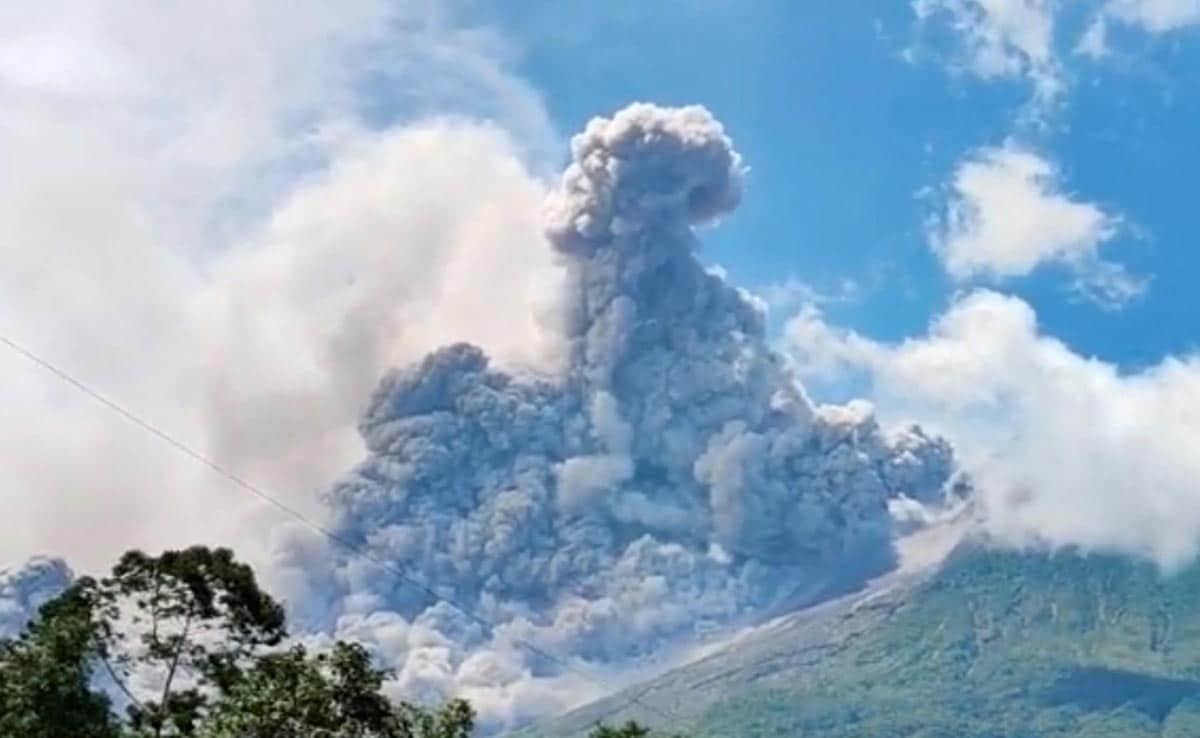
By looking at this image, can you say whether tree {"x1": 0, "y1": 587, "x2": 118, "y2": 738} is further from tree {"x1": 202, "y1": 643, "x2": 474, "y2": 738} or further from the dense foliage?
tree {"x1": 202, "y1": 643, "x2": 474, "y2": 738}

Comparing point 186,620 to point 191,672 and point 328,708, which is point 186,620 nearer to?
point 191,672

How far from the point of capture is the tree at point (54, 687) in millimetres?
24609

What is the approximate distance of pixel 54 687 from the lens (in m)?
25.2

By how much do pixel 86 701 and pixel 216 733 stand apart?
8473 mm

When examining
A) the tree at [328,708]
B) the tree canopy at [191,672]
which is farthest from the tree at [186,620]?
the tree at [328,708]

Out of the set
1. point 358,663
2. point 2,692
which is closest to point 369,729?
point 358,663

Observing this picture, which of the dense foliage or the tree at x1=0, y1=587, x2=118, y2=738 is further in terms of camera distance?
the tree at x1=0, y1=587, x2=118, y2=738

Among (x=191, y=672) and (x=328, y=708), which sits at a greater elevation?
(x=191, y=672)

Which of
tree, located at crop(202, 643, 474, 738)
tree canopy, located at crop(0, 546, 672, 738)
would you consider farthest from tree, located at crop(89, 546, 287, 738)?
tree, located at crop(202, 643, 474, 738)

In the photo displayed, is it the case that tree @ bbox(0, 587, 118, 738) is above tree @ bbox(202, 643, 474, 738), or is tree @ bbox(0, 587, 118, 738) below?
above

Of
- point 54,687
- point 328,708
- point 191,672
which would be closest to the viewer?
point 328,708

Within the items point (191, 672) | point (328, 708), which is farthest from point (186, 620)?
point (328, 708)

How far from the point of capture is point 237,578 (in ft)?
97.8

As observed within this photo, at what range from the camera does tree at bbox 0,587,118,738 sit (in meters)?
24.6
